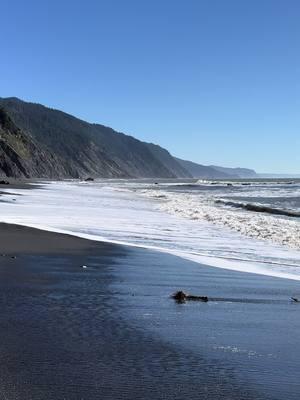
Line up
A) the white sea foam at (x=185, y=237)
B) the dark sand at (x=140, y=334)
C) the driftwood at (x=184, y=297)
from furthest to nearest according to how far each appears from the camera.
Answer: the white sea foam at (x=185, y=237), the driftwood at (x=184, y=297), the dark sand at (x=140, y=334)

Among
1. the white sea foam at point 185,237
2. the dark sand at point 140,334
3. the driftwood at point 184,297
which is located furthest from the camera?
the white sea foam at point 185,237

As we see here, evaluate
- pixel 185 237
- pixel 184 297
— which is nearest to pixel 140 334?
pixel 184 297

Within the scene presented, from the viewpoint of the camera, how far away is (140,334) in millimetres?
6293

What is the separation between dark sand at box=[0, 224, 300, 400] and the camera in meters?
4.77

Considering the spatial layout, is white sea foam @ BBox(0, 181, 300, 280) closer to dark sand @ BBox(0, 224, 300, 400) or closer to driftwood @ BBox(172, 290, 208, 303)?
dark sand @ BBox(0, 224, 300, 400)

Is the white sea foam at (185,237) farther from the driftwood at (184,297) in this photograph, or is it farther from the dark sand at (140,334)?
the driftwood at (184,297)

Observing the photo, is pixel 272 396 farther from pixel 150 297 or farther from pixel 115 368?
pixel 150 297

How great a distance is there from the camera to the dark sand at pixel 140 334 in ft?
15.7

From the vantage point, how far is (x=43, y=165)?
5507 inches

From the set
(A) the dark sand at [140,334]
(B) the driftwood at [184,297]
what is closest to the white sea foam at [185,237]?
(A) the dark sand at [140,334]

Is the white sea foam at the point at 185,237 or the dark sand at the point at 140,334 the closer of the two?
the dark sand at the point at 140,334

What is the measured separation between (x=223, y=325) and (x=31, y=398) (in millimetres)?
3006

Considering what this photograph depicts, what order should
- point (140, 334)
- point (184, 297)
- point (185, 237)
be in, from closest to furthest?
1. point (140, 334)
2. point (184, 297)
3. point (185, 237)

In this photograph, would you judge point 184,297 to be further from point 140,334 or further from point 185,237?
point 185,237
